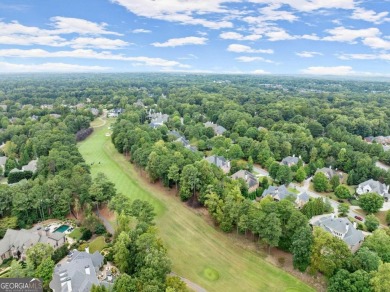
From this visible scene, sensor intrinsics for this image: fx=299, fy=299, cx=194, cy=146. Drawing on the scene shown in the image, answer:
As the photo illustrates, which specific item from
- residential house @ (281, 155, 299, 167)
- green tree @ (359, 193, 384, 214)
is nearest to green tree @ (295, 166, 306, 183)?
residential house @ (281, 155, 299, 167)

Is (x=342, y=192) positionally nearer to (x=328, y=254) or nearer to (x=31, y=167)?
(x=328, y=254)

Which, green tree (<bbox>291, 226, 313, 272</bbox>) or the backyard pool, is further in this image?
the backyard pool

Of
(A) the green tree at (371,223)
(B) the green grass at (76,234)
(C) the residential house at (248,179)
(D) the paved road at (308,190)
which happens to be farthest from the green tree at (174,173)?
(A) the green tree at (371,223)

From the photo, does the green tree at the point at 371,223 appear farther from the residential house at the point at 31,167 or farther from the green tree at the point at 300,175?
the residential house at the point at 31,167

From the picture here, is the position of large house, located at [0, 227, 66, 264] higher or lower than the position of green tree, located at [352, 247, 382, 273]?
lower

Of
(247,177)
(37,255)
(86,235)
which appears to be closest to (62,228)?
(86,235)

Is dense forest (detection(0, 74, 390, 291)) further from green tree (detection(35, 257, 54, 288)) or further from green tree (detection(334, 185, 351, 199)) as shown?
green tree (detection(35, 257, 54, 288))
